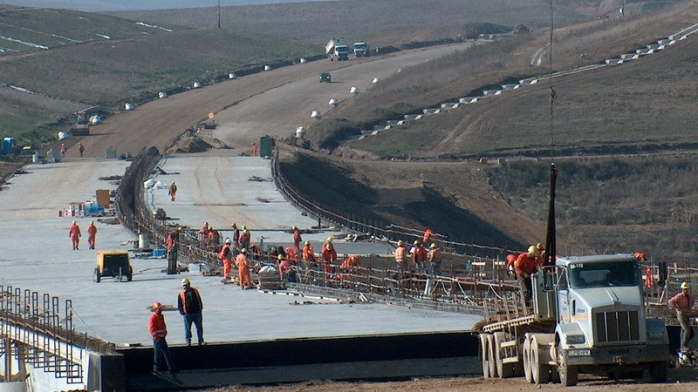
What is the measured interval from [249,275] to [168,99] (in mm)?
76586

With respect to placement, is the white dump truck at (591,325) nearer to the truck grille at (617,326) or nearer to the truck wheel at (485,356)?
the truck grille at (617,326)

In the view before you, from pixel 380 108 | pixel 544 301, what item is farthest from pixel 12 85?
pixel 544 301

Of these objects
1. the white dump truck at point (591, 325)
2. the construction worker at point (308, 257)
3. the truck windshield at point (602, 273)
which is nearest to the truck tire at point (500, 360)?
the white dump truck at point (591, 325)

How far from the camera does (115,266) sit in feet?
143

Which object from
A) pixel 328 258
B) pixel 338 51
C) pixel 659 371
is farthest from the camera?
pixel 338 51

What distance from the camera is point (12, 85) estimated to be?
11975cm

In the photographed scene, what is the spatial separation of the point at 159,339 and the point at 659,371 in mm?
8861

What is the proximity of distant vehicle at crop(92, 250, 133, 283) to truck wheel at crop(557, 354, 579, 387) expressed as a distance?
2261 centimetres

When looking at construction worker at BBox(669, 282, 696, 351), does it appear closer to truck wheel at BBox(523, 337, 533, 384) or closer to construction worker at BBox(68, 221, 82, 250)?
truck wheel at BBox(523, 337, 533, 384)

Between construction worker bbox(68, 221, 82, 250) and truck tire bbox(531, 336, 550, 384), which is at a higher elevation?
construction worker bbox(68, 221, 82, 250)

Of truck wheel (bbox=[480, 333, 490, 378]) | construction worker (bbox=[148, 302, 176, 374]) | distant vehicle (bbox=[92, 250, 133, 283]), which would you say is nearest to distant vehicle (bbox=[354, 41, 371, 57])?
distant vehicle (bbox=[92, 250, 133, 283])

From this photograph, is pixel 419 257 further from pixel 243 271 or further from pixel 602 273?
pixel 602 273

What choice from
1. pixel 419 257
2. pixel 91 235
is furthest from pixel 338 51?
pixel 419 257

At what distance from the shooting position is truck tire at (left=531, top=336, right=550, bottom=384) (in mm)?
23859
